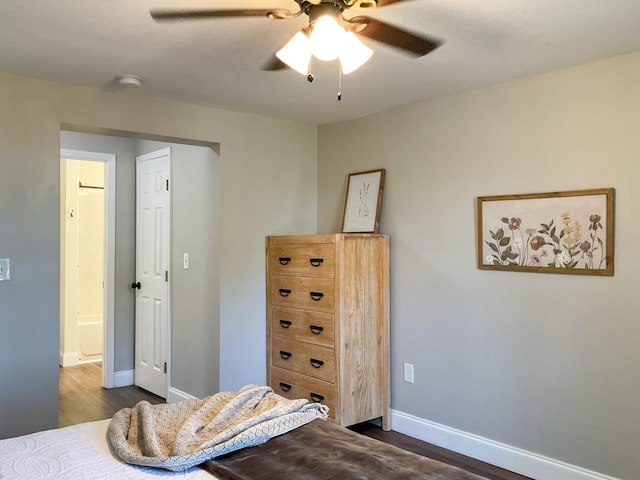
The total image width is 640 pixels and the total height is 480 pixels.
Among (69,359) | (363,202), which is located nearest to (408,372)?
(363,202)

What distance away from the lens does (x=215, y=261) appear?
369cm

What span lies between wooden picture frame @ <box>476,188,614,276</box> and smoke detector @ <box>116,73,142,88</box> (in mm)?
2068

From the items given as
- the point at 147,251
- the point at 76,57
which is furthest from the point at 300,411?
the point at 147,251

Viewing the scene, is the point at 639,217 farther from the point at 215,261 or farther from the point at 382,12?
the point at 215,261

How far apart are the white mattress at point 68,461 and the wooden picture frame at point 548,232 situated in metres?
2.06

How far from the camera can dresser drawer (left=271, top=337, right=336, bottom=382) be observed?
10.9 feet

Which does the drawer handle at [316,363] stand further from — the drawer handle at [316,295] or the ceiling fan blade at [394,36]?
the ceiling fan blade at [394,36]

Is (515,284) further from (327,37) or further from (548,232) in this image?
(327,37)

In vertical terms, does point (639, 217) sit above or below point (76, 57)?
below

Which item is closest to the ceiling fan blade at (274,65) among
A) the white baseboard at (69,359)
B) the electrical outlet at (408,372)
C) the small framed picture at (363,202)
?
the small framed picture at (363,202)

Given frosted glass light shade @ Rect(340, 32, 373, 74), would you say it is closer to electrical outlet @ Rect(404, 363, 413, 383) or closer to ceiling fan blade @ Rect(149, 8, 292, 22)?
ceiling fan blade @ Rect(149, 8, 292, 22)

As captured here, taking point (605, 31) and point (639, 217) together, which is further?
point (639, 217)

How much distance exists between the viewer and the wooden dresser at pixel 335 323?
3291 mm

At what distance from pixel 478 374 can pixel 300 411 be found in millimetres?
1515
